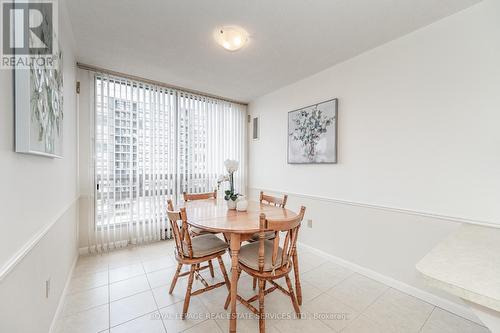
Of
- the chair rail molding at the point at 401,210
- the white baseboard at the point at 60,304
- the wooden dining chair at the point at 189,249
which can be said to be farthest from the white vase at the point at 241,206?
the white baseboard at the point at 60,304

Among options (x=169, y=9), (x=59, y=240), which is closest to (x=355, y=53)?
(x=169, y=9)

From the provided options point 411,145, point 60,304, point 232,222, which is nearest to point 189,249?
point 232,222

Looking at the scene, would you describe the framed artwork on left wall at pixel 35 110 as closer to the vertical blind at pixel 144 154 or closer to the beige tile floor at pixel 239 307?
the beige tile floor at pixel 239 307

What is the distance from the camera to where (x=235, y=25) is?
1.94m

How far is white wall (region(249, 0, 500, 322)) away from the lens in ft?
5.44

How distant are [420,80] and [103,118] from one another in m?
3.81

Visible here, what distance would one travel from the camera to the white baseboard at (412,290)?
171 centimetres

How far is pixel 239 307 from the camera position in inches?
71.9

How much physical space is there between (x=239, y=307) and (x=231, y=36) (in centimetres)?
257

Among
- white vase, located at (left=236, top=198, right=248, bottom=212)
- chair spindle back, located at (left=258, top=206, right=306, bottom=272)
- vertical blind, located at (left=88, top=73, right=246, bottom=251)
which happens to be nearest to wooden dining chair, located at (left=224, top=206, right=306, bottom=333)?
chair spindle back, located at (left=258, top=206, right=306, bottom=272)

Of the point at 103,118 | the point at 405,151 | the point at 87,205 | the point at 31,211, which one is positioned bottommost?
the point at 87,205

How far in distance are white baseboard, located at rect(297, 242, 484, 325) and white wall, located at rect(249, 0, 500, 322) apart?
0.18 feet

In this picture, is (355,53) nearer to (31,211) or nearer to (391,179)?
(391,179)

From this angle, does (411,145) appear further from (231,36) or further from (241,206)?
(231,36)
